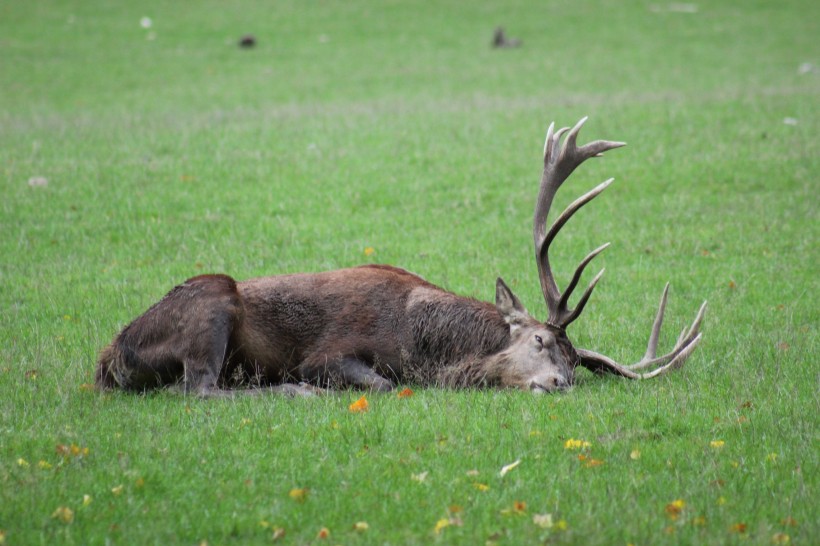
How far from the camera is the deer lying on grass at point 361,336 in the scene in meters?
7.26

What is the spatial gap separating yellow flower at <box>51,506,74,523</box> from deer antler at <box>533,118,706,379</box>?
3.68m

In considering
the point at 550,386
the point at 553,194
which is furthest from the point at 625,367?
the point at 553,194

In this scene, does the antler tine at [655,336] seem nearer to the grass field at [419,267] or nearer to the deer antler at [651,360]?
the deer antler at [651,360]

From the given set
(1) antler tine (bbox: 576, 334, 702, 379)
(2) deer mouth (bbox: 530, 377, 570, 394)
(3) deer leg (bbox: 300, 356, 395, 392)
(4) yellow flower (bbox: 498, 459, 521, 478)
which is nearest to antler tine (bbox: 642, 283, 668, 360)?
(1) antler tine (bbox: 576, 334, 702, 379)

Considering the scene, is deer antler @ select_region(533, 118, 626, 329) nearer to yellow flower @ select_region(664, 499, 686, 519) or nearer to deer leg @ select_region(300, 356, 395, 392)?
deer leg @ select_region(300, 356, 395, 392)

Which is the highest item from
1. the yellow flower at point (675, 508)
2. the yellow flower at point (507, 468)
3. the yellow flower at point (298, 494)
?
the yellow flower at point (298, 494)

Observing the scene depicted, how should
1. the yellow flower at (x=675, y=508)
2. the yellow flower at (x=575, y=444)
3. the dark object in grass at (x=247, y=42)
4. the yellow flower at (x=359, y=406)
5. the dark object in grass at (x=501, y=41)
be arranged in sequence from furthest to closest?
the dark object in grass at (x=247, y=42) → the dark object in grass at (x=501, y=41) → the yellow flower at (x=359, y=406) → the yellow flower at (x=575, y=444) → the yellow flower at (x=675, y=508)

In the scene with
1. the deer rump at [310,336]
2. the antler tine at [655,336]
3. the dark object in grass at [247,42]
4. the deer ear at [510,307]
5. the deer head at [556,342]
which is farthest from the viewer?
the dark object in grass at [247,42]

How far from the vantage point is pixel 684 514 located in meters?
4.86

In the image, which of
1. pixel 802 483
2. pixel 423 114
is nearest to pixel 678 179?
pixel 423 114

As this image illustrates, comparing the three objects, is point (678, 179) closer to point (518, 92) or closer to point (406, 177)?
point (406, 177)

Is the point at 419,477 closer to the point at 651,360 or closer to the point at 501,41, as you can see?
the point at 651,360

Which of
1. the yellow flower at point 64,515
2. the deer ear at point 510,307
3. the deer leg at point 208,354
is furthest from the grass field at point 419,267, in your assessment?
the deer ear at point 510,307

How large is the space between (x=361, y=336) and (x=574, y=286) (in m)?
1.63
